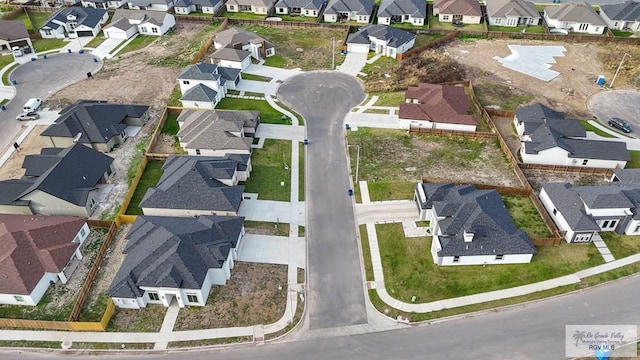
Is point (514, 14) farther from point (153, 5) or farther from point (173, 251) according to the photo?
point (173, 251)

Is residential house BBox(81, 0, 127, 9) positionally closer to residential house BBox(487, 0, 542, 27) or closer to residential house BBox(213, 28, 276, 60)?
residential house BBox(213, 28, 276, 60)

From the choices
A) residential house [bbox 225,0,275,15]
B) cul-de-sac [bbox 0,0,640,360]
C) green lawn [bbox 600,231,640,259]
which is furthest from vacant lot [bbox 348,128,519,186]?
residential house [bbox 225,0,275,15]

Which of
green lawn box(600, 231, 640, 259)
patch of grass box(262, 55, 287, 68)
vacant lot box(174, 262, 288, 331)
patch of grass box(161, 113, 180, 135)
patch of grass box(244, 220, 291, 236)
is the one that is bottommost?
green lawn box(600, 231, 640, 259)

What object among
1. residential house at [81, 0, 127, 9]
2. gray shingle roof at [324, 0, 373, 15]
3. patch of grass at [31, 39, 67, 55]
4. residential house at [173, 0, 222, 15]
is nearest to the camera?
patch of grass at [31, 39, 67, 55]

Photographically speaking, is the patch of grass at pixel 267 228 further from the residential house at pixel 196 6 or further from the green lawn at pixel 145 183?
the residential house at pixel 196 6

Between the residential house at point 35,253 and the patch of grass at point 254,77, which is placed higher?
the patch of grass at point 254,77

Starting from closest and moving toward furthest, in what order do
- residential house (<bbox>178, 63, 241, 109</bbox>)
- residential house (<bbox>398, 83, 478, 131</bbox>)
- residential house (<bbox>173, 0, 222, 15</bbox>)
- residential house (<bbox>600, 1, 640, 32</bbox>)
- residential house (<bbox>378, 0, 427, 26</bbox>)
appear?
residential house (<bbox>398, 83, 478, 131</bbox>)
residential house (<bbox>178, 63, 241, 109</bbox>)
residential house (<bbox>600, 1, 640, 32</bbox>)
residential house (<bbox>378, 0, 427, 26</bbox>)
residential house (<bbox>173, 0, 222, 15</bbox>)

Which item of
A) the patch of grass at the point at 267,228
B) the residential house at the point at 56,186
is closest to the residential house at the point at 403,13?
the patch of grass at the point at 267,228
